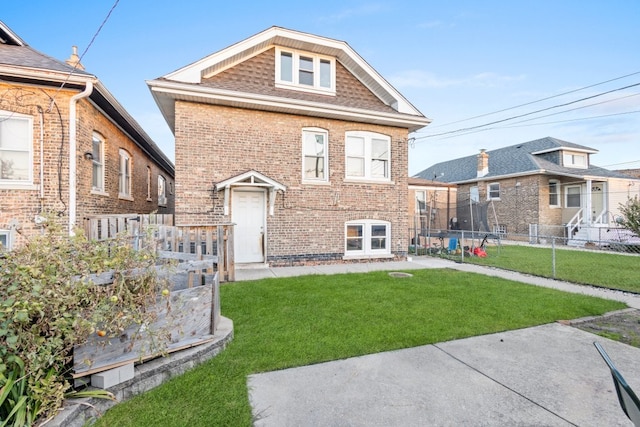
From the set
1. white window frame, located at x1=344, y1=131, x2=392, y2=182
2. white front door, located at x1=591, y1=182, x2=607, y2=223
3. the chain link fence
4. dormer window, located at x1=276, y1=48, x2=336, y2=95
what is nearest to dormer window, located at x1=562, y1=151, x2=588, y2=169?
white front door, located at x1=591, y1=182, x2=607, y2=223

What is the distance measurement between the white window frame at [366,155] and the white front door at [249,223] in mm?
3028

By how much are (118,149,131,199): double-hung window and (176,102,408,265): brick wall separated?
3690 mm

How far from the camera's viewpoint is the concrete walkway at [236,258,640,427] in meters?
2.52

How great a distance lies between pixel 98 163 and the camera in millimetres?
8914

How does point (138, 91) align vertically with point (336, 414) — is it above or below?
above

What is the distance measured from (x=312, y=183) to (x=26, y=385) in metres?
8.27

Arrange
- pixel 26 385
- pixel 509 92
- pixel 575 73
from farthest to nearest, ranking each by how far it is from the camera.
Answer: pixel 509 92 → pixel 575 73 → pixel 26 385

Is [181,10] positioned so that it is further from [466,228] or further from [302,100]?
[466,228]

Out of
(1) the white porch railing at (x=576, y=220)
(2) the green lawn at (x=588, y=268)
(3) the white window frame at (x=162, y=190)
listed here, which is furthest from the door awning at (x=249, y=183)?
(1) the white porch railing at (x=576, y=220)

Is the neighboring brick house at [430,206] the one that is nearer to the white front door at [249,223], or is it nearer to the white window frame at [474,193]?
the white window frame at [474,193]

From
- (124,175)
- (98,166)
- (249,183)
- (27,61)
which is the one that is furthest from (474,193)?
(27,61)

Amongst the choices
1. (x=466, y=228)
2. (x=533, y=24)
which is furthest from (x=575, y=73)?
(x=466, y=228)

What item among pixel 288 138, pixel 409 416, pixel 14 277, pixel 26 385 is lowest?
pixel 409 416

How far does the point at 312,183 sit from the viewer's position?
32.7 feet
